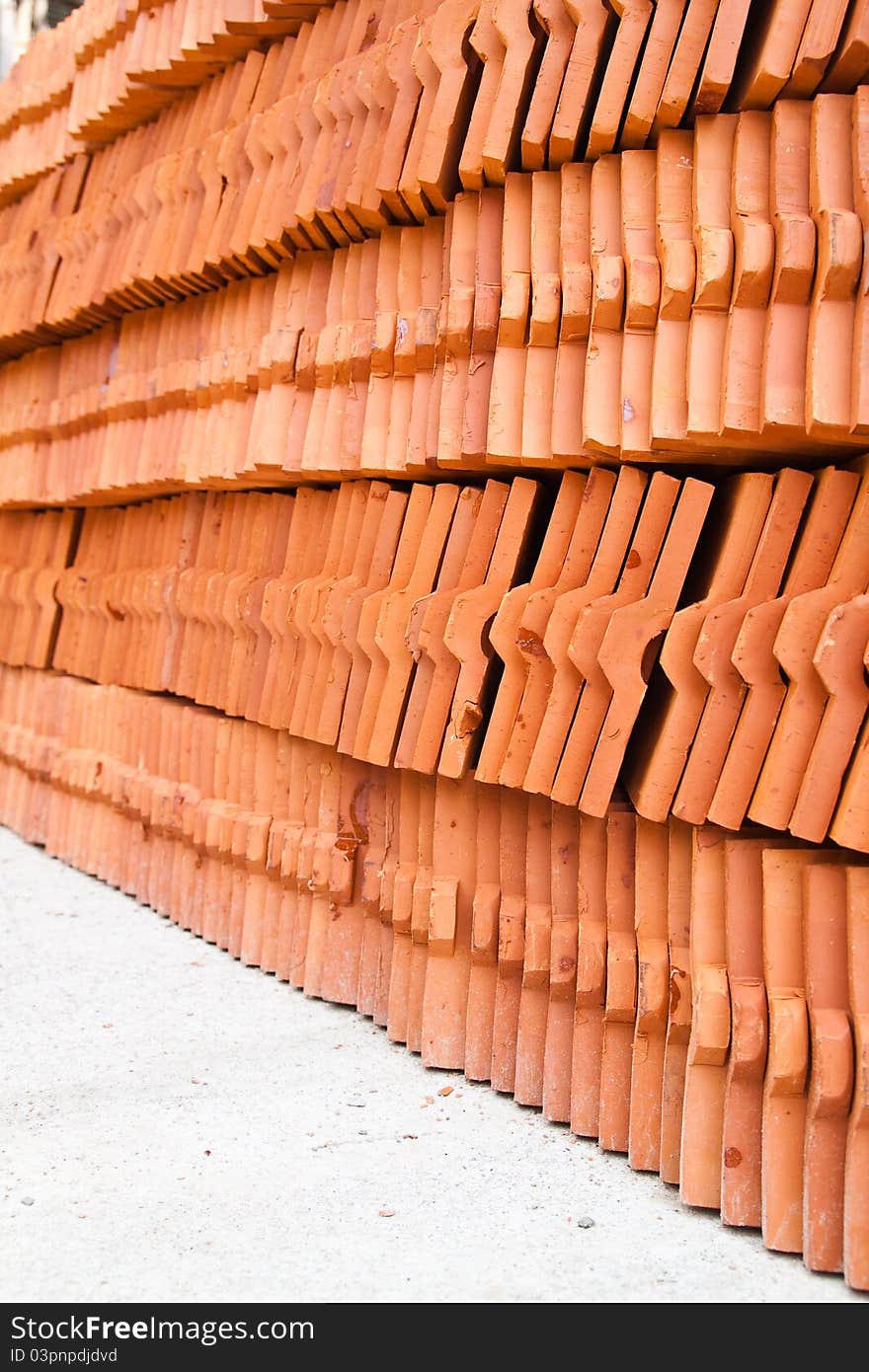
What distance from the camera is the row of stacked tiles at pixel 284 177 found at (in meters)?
3.23

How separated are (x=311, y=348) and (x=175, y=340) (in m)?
1.29

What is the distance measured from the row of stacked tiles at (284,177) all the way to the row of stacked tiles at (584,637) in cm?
56

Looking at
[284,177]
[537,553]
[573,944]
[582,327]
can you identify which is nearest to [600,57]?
[582,327]

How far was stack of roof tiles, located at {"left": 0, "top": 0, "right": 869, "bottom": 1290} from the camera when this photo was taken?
2553 millimetres

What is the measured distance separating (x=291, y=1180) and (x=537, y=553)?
1.70 meters

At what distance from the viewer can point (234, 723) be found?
4527 millimetres

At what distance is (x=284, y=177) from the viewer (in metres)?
4.16

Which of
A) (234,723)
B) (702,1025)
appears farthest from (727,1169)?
(234,723)

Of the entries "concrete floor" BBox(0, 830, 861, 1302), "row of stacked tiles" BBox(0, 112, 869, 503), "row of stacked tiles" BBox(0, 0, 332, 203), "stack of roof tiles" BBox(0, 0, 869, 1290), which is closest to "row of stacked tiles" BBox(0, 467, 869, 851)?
"stack of roof tiles" BBox(0, 0, 869, 1290)

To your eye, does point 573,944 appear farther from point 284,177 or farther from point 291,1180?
point 284,177

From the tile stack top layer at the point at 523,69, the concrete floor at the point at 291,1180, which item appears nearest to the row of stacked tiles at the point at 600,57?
the tile stack top layer at the point at 523,69

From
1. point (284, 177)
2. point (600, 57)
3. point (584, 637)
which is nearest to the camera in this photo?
point (584, 637)

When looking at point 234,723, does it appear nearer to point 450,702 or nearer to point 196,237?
point 450,702

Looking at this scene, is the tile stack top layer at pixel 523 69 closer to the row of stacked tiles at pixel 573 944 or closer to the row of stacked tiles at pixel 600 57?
the row of stacked tiles at pixel 600 57
